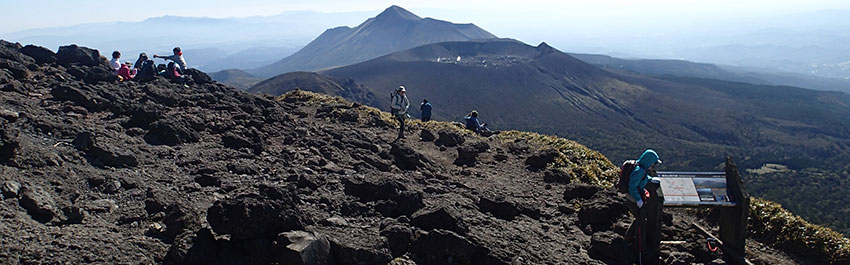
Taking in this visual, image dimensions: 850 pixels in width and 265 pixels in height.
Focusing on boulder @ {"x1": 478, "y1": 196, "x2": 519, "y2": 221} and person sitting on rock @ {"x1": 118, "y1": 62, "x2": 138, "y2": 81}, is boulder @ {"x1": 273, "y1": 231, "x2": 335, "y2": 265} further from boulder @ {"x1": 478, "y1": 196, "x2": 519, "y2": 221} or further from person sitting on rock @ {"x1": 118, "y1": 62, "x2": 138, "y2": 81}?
person sitting on rock @ {"x1": 118, "y1": 62, "x2": 138, "y2": 81}

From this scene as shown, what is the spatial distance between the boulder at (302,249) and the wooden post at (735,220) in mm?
6423

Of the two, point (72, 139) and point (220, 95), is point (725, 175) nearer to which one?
point (72, 139)

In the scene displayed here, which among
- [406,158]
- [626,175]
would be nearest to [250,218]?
[626,175]

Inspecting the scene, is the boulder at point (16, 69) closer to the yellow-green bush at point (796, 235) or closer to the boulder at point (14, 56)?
the boulder at point (14, 56)

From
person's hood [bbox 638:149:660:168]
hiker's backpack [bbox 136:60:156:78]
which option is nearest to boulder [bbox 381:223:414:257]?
person's hood [bbox 638:149:660:168]

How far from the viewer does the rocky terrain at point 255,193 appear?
5.64 metres

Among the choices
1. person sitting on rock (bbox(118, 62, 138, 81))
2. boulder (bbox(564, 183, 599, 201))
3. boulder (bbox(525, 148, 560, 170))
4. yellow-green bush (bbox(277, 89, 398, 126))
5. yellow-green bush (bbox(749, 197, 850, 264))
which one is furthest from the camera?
yellow-green bush (bbox(277, 89, 398, 126))

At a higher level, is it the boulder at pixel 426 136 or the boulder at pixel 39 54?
the boulder at pixel 39 54

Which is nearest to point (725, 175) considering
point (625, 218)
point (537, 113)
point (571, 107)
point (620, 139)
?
point (625, 218)

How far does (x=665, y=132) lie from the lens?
346 feet

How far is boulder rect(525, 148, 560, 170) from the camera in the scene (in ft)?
47.5

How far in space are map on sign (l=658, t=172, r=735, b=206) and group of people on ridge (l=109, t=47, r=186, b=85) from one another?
52.1 ft

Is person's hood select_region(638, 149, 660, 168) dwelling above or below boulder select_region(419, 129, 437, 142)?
above

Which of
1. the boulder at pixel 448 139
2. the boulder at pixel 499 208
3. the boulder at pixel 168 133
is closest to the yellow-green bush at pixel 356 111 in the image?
the boulder at pixel 448 139
